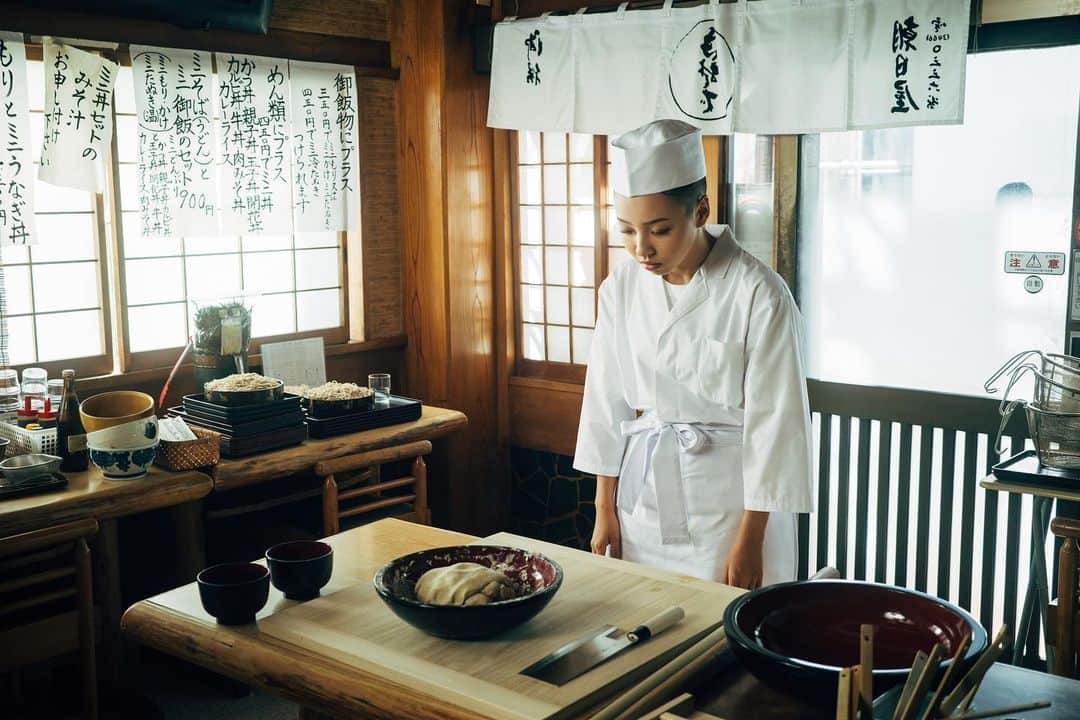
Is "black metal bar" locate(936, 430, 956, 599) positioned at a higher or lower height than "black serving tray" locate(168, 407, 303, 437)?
lower

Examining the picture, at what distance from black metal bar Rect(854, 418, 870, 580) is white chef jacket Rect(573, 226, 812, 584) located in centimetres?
148

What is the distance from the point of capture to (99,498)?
3184 mm

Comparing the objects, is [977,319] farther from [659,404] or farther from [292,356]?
[292,356]

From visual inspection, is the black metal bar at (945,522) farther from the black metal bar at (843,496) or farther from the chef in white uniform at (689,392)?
the chef in white uniform at (689,392)

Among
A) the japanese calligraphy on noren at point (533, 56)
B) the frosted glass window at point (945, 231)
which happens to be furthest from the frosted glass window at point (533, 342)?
the frosted glass window at point (945, 231)

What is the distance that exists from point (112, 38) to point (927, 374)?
127 inches

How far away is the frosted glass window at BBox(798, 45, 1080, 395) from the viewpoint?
3.64 metres

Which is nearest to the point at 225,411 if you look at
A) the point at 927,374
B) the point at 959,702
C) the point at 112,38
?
the point at 112,38

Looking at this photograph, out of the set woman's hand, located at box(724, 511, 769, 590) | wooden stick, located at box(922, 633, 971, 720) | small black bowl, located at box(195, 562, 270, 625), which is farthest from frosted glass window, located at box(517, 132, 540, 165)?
wooden stick, located at box(922, 633, 971, 720)

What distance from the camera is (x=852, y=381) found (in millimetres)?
4184

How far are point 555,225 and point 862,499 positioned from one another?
1872 millimetres

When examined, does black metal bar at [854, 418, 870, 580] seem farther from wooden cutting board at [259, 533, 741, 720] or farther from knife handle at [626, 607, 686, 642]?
knife handle at [626, 607, 686, 642]

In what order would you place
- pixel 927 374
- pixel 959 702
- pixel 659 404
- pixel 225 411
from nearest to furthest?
pixel 959 702 < pixel 659 404 < pixel 225 411 < pixel 927 374

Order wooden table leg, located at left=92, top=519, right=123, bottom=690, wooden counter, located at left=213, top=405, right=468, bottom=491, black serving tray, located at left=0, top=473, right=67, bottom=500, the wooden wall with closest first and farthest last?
1. black serving tray, located at left=0, top=473, right=67, bottom=500
2. wooden table leg, located at left=92, top=519, right=123, bottom=690
3. wooden counter, located at left=213, top=405, right=468, bottom=491
4. the wooden wall
